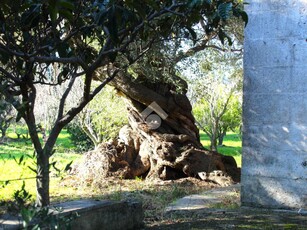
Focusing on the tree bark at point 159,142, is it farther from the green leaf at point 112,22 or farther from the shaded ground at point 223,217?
the green leaf at point 112,22

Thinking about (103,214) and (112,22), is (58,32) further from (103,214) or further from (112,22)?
(103,214)

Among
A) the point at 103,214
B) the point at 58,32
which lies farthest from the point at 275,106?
the point at 58,32

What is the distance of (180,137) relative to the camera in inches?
494

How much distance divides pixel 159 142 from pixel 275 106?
17.3 ft

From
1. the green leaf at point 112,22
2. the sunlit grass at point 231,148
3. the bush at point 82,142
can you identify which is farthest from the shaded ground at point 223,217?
the bush at point 82,142

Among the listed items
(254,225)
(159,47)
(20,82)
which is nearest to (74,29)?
(20,82)

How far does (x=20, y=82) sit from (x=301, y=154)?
4.00 meters

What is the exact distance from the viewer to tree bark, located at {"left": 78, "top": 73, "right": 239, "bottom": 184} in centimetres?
1228

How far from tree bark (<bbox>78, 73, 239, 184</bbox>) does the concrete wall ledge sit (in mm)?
5817

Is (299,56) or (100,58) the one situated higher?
(299,56)

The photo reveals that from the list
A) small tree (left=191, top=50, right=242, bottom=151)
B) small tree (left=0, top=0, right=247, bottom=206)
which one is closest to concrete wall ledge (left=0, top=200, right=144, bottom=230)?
small tree (left=0, top=0, right=247, bottom=206)

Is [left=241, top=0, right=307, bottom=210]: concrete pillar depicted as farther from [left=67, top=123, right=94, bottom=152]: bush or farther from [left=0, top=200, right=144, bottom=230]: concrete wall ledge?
[left=67, top=123, right=94, bottom=152]: bush

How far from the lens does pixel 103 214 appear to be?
558 cm

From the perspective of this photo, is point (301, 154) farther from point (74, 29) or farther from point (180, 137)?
point (180, 137)
